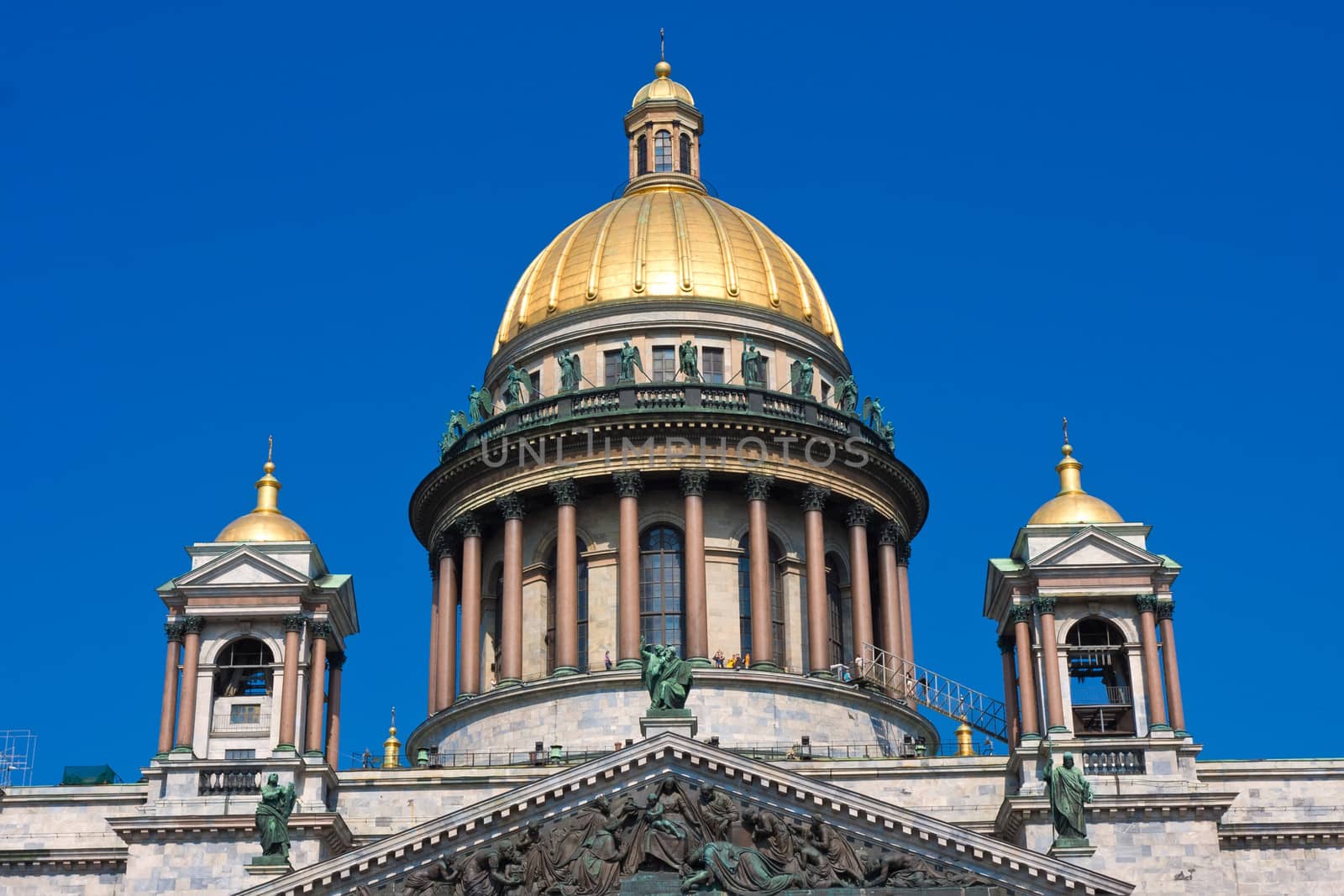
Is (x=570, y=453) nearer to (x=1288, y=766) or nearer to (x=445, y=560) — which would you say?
(x=445, y=560)

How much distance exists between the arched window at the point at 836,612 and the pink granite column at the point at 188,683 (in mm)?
19210

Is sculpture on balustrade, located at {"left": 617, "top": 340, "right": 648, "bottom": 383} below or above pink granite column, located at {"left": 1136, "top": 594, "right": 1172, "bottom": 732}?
above

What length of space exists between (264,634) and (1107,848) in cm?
2156

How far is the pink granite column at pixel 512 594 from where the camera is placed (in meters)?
72.7

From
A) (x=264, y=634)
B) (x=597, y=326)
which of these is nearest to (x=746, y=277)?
(x=597, y=326)

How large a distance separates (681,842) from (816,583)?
60.7ft

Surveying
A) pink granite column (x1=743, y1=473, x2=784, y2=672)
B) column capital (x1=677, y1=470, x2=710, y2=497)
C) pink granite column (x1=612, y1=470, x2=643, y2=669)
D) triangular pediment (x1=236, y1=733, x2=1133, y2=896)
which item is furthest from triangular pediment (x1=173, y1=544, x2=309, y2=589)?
pink granite column (x1=743, y1=473, x2=784, y2=672)

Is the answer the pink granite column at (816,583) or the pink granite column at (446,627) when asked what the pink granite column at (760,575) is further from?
the pink granite column at (446,627)

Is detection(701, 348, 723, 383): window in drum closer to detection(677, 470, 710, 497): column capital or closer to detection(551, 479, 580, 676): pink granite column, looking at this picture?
detection(677, 470, 710, 497): column capital

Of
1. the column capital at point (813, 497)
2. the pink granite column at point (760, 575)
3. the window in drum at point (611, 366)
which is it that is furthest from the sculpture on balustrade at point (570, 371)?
the column capital at point (813, 497)

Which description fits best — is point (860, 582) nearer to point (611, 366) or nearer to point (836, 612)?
point (836, 612)

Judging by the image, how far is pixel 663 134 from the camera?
85625 mm

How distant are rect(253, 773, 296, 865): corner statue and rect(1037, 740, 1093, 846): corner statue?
16868 mm

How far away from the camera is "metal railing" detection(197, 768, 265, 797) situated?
62.1 m
